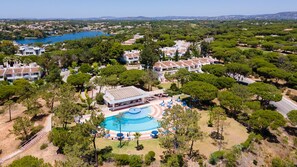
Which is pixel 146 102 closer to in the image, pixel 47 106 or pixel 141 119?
pixel 141 119

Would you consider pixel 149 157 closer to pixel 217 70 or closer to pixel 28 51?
pixel 217 70

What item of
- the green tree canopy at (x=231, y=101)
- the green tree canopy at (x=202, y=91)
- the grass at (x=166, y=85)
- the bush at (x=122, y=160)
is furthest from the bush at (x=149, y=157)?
the grass at (x=166, y=85)

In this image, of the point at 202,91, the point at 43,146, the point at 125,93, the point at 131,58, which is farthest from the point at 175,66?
the point at 43,146

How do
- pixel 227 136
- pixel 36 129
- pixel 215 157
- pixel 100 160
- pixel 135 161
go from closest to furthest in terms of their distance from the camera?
pixel 135 161, pixel 100 160, pixel 215 157, pixel 227 136, pixel 36 129

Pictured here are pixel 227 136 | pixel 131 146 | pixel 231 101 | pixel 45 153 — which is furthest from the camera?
pixel 231 101

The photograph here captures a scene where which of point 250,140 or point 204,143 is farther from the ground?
point 250,140

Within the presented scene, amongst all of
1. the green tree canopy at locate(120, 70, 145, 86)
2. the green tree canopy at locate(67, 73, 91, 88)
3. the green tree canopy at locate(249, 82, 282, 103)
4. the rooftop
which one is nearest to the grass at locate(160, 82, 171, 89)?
the green tree canopy at locate(120, 70, 145, 86)

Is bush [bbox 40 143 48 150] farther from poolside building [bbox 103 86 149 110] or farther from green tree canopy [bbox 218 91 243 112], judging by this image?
green tree canopy [bbox 218 91 243 112]
